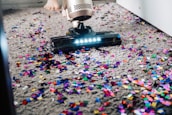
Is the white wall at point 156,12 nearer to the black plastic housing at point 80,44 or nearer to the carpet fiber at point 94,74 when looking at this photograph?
the carpet fiber at point 94,74

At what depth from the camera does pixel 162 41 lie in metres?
2.32

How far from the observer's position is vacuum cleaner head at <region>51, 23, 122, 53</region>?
2.13 m

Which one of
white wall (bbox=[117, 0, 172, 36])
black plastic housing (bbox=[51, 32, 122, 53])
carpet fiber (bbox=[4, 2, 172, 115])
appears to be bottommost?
carpet fiber (bbox=[4, 2, 172, 115])

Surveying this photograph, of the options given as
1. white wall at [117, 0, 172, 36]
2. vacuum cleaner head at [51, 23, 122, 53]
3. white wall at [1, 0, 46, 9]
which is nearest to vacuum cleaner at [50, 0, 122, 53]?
vacuum cleaner head at [51, 23, 122, 53]

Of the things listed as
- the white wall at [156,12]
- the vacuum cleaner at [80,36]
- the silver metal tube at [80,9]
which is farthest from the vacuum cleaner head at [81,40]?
the white wall at [156,12]

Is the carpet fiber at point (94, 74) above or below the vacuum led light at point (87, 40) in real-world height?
below

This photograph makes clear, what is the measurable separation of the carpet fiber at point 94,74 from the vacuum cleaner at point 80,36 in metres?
0.05

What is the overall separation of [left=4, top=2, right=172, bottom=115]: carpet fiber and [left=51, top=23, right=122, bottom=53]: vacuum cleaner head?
0.16ft

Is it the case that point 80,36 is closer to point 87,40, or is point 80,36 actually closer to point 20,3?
point 87,40

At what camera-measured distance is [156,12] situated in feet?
8.45

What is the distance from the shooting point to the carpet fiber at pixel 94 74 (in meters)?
1.42

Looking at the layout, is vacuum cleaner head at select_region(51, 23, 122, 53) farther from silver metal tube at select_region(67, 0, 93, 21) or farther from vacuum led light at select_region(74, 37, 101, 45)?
silver metal tube at select_region(67, 0, 93, 21)

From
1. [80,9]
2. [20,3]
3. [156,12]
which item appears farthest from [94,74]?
[20,3]

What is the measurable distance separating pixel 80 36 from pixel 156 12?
0.88 m
